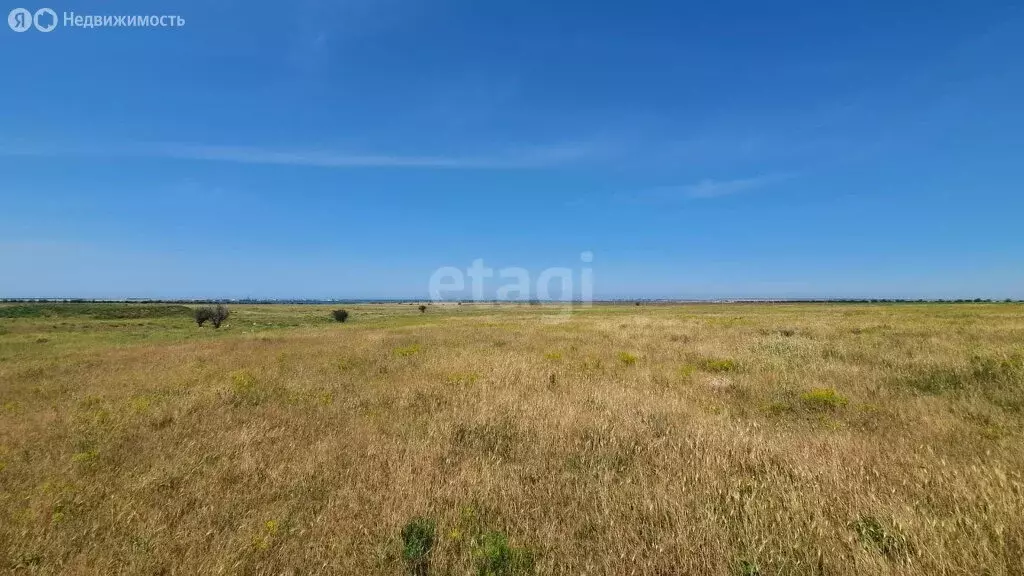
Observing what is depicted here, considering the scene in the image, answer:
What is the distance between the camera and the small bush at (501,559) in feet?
11.2

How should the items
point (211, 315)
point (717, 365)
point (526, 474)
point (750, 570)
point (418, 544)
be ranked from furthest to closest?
point (211, 315), point (717, 365), point (526, 474), point (418, 544), point (750, 570)

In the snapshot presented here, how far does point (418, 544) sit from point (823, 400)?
322 inches

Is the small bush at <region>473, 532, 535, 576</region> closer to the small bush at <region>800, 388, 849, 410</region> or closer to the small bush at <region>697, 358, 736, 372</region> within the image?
the small bush at <region>800, 388, 849, 410</region>

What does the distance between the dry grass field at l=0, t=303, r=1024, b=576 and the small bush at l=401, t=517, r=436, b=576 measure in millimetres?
18

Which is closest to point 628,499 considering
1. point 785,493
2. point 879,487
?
point 785,493

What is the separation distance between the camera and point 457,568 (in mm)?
3439

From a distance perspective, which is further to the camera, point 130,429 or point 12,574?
point 130,429

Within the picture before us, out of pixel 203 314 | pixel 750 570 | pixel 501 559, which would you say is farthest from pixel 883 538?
pixel 203 314

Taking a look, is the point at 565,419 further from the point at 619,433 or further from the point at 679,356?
the point at 679,356

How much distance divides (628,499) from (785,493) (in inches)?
62.4

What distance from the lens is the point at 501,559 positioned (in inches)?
139

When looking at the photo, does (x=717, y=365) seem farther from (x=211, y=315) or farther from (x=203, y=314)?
(x=203, y=314)

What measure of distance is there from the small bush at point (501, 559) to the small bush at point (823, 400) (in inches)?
281

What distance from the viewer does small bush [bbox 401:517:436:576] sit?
351cm
